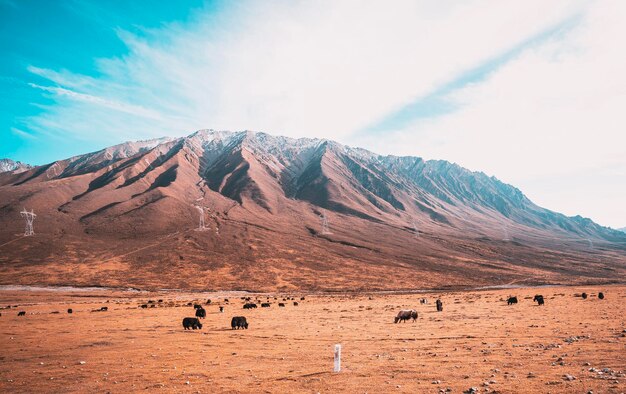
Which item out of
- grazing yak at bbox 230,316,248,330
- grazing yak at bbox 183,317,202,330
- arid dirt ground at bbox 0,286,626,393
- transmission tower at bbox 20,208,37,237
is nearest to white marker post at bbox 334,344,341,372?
arid dirt ground at bbox 0,286,626,393

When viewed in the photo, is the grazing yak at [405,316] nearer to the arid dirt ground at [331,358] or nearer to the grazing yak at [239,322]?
the arid dirt ground at [331,358]

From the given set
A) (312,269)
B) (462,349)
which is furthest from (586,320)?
(312,269)

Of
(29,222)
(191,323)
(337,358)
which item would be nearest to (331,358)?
(337,358)

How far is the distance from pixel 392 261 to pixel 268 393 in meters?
164

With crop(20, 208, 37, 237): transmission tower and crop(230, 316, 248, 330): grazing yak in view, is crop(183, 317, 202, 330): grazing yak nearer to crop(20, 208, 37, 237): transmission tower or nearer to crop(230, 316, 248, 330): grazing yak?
crop(230, 316, 248, 330): grazing yak

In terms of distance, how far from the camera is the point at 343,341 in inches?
954

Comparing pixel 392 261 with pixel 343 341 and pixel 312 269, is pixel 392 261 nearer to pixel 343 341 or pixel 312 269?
pixel 312 269

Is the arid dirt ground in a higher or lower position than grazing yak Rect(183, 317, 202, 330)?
higher

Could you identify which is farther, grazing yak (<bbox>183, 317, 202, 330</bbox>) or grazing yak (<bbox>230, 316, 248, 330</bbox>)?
grazing yak (<bbox>230, 316, 248, 330</bbox>)

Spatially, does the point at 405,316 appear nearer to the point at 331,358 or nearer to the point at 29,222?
the point at 331,358

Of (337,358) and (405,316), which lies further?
(405,316)

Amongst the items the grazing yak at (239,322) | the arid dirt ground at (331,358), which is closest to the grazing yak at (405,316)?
the arid dirt ground at (331,358)

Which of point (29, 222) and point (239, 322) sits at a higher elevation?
point (29, 222)

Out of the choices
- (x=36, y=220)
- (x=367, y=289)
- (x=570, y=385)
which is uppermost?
(x=36, y=220)
